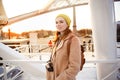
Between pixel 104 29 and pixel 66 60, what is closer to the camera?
pixel 66 60

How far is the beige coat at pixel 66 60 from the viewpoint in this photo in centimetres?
159

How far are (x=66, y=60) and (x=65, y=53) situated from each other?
0.19 ft

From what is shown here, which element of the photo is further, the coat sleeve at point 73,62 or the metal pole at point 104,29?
the metal pole at point 104,29

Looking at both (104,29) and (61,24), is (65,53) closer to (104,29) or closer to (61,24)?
(61,24)

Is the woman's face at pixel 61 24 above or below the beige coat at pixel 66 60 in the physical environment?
above

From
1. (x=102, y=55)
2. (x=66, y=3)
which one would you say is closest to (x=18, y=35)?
(x=66, y=3)

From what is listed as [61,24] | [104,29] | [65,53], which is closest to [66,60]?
[65,53]

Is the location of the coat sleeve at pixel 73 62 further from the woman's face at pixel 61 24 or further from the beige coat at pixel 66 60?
the woman's face at pixel 61 24

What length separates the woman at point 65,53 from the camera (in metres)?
1.60

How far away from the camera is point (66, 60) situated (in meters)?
1.65

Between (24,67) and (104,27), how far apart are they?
2.06 meters

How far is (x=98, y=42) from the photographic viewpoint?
335cm

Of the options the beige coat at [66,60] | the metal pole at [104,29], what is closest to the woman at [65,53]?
the beige coat at [66,60]

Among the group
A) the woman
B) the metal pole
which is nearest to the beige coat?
the woman
